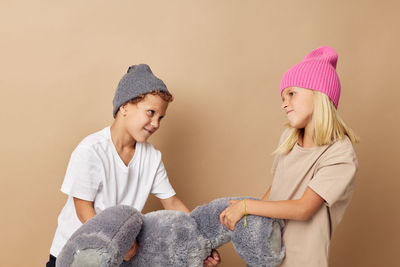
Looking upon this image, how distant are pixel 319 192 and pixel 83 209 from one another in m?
0.74

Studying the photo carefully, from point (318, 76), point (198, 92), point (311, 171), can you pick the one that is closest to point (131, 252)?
point (311, 171)

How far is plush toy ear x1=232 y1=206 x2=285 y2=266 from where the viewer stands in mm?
1040

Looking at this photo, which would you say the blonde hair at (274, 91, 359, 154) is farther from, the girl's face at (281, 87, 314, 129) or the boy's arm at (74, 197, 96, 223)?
the boy's arm at (74, 197, 96, 223)

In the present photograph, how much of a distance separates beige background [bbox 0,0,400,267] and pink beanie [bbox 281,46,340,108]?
2.16ft

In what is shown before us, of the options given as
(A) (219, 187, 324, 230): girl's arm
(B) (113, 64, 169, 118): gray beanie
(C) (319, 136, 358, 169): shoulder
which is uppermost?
(B) (113, 64, 169, 118): gray beanie

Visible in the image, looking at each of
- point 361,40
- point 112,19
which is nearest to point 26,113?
point 112,19

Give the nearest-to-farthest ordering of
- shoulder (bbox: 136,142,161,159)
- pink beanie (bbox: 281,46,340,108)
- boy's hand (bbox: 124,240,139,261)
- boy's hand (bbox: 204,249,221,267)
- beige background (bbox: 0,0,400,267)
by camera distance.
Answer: boy's hand (bbox: 124,240,139,261)
boy's hand (bbox: 204,249,221,267)
pink beanie (bbox: 281,46,340,108)
shoulder (bbox: 136,142,161,159)
beige background (bbox: 0,0,400,267)

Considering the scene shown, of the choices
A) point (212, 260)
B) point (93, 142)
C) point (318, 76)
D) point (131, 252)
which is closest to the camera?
point (131, 252)

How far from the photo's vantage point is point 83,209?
128 centimetres

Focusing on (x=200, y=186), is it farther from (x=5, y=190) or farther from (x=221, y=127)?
(x=5, y=190)

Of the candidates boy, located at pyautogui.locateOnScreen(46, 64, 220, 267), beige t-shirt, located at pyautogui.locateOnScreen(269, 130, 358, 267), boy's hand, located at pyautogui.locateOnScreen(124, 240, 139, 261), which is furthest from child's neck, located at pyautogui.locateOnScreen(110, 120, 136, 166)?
beige t-shirt, located at pyautogui.locateOnScreen(269, 130, 358, 267)

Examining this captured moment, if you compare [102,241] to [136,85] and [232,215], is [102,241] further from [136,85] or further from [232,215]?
[136,85]

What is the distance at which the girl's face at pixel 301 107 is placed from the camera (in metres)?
1.24

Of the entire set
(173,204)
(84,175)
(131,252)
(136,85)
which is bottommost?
(173,204)
